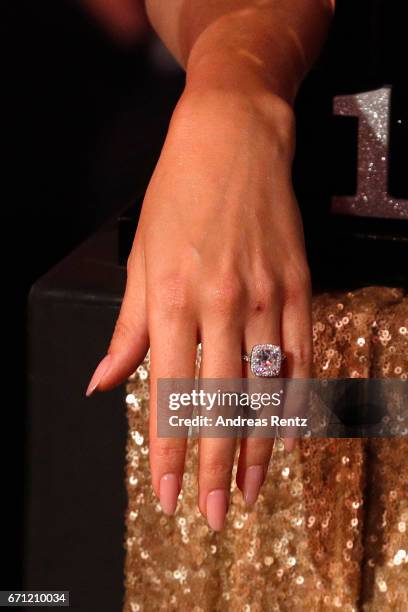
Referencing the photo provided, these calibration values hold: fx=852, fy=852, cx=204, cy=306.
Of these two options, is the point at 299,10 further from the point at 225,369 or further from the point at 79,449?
the point at 79,449

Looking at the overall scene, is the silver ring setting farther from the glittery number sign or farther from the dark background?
the dark background

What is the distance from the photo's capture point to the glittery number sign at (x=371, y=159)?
68cm

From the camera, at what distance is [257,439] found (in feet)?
1.62

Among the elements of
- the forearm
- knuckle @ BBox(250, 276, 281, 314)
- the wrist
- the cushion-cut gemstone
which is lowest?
the cushion-cut gemstone

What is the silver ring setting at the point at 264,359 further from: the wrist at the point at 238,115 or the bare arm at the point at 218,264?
the wrist at the point at 238,115

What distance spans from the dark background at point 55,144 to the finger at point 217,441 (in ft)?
1.76

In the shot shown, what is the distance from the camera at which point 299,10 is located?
633mm

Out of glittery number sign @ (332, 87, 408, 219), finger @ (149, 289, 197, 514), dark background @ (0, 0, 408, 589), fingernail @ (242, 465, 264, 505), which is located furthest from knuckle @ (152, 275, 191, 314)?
dark background @ (0, 0, 408, 589)

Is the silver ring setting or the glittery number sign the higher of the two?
the glittery number sign

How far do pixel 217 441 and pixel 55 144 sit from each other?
2.11 feet

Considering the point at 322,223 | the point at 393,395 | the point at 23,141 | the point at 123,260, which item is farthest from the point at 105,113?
the point at 393,395

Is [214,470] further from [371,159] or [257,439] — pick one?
[371,159]

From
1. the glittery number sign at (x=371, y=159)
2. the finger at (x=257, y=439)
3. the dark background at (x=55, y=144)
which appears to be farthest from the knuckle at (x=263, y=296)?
the dark background at (x=55, y=144)

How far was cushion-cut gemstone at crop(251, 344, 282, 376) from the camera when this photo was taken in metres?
0.49
